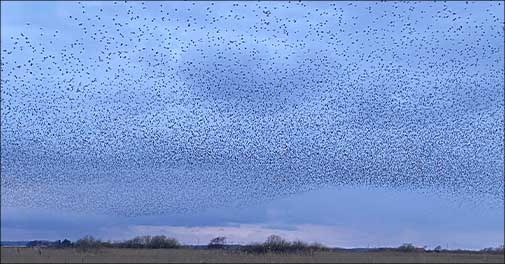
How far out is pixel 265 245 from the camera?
7150cm

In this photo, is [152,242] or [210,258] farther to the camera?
[152,242]

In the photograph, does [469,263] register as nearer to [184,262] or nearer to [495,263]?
[495,263]

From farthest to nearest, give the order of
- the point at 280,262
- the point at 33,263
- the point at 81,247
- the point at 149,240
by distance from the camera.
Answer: the point at 149,240, the point at 81,247, the point at 280,262, the point at 33,263

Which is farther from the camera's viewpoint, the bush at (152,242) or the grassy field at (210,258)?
the bush at (152,242)

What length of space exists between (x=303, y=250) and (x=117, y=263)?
27959 mm

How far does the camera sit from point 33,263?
4353cm

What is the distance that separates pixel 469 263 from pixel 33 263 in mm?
23519

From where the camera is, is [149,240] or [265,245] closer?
[265,245]

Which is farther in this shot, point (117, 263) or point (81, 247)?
point (81, 247)

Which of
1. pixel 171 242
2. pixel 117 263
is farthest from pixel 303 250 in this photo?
pixel 117 263

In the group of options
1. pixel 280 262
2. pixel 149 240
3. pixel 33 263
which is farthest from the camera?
pixel 149 240

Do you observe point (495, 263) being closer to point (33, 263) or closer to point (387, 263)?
point (387, 263)

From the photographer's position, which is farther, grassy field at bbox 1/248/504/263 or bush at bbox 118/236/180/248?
bush at bbox 118/236/180/248

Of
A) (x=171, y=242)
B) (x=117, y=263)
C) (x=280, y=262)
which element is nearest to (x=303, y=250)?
(x=171, y=242)
